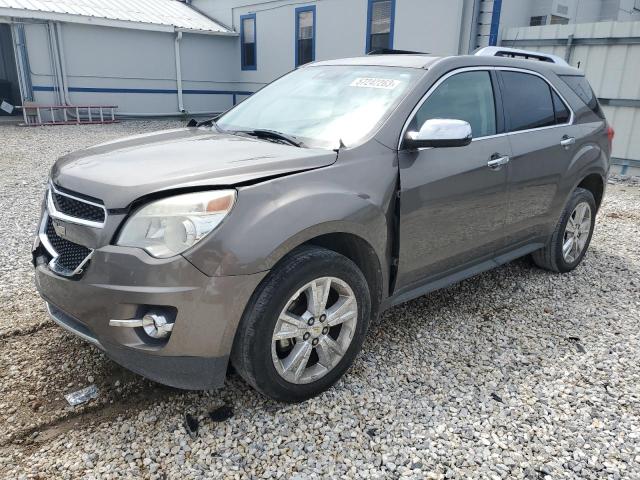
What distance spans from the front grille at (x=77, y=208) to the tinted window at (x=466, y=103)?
1770 mm

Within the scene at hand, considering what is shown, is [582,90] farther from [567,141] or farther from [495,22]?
[495,22]

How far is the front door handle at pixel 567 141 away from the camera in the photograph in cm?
411

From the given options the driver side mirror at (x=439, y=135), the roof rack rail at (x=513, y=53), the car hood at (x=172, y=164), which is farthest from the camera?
the roof rack rail at (x=513, y=53)

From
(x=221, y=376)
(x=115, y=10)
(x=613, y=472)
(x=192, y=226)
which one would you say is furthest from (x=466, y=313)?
(x=115, y=10)

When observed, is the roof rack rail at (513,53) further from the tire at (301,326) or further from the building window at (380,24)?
the building window at (380,24)

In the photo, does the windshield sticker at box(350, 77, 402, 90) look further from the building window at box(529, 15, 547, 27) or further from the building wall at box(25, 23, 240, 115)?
the building wall at box(25, 23, 240, 115)

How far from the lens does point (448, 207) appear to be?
125 inches

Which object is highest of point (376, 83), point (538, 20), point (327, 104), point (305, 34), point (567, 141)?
point (538, 20)

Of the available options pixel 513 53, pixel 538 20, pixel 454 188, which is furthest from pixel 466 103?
pixel 538 20

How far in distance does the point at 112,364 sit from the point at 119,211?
115cm

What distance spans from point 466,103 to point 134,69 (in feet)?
51.2

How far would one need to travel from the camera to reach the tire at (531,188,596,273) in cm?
441

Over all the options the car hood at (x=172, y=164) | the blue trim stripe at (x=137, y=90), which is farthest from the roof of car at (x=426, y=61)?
the blue trim stripe at (x=137, y=90)

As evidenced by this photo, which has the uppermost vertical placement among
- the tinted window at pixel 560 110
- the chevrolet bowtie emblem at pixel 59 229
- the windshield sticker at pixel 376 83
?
the windshield sticker at pixel 376 83
